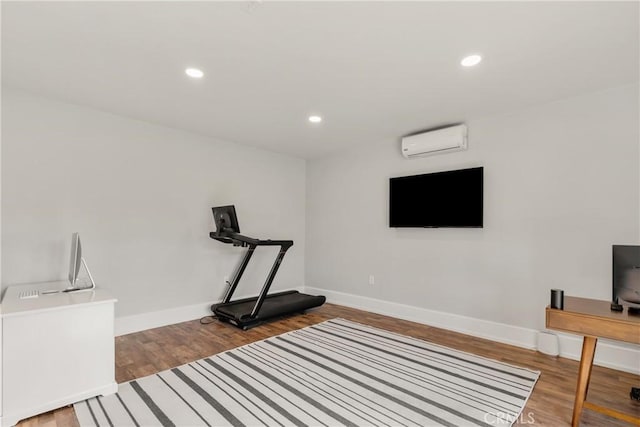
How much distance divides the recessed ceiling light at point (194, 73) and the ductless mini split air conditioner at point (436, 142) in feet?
8.13

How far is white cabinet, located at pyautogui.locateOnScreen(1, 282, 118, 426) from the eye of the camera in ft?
6.05

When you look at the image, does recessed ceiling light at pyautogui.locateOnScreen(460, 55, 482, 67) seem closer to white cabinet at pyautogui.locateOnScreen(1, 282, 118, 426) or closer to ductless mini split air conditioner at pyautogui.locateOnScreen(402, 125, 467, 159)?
ductless mini split air conditioner at pyautogui.locateOnScreen(402, 125, 467, 159)

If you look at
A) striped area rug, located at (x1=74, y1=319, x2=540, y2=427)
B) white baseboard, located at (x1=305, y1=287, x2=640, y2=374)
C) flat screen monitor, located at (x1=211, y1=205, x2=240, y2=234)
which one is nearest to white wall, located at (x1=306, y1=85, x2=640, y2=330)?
white baseboard, located at (x1=305, y1=287, x2=640, y2=374)

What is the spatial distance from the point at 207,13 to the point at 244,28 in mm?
222

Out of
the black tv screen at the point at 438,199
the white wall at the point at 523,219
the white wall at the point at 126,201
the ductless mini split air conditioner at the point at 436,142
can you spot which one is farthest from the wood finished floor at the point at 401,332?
the ductless mini split air conditioner at the point at 436,142

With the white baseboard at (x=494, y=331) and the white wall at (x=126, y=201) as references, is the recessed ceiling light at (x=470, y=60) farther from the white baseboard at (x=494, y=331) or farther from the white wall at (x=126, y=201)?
the white wall at (x=126, y=201)

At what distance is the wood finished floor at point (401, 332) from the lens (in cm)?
192

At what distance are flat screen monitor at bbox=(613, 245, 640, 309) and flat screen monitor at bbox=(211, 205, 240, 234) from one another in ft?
10.9

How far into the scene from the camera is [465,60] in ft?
7.26

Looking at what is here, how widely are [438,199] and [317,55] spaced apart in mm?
2298

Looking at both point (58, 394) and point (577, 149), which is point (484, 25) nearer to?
point (577, 149)

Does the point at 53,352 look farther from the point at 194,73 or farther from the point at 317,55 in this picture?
the point at 317,55

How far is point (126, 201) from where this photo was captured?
3.42 m

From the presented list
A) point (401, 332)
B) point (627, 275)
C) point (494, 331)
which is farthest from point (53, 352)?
point (494, 331)
